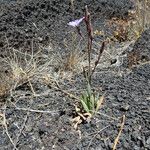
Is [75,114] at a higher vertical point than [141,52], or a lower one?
lower

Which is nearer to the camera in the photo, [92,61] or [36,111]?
[36,111]

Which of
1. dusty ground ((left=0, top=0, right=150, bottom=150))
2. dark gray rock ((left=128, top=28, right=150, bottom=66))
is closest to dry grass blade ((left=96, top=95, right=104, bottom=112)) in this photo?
dusty ground ((left=0, top=0, right=150, bottom=150))

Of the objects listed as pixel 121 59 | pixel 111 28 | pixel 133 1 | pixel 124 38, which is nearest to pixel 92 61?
pixel 121 59

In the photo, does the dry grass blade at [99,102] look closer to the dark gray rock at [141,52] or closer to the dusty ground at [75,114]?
the dusty ground at [75,114]

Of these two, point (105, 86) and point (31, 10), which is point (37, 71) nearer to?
point (105, 86)

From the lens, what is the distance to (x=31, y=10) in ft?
14.2

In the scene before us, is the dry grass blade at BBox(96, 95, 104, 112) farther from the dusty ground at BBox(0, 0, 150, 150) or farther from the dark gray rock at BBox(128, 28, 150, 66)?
the dark gray rock at BBox(128, 28, 150, 66)

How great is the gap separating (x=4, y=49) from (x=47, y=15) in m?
0.75

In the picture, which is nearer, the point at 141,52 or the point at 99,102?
the point at 99,102

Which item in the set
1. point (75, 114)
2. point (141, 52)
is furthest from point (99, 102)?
point (141, 52)

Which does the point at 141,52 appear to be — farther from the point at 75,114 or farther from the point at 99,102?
the point at 75,114

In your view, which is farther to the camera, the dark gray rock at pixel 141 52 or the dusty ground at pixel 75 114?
the dark gray rock at pixel 141 52

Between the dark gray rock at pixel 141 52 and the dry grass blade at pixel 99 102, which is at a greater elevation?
the dark gray rock at pixel 141 52

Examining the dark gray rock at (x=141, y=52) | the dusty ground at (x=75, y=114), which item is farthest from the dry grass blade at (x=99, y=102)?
the dark gray rock at (x=141, y=52)
